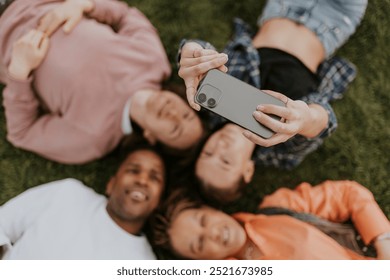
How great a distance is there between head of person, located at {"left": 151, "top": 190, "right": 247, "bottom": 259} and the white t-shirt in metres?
0.11

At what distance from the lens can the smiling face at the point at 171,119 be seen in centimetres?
105

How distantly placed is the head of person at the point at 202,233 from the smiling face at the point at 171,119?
194 millimetres

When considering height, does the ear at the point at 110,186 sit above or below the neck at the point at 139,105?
below

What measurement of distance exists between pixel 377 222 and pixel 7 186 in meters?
1.05

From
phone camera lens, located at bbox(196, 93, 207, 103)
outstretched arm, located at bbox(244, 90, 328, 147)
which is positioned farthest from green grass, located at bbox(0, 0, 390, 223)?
phone camera lens, located at bbox(196, 93, 207, 103)

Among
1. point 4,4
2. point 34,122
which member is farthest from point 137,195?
point 4,4

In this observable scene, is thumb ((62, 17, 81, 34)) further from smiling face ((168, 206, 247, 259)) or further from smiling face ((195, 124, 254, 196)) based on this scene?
smiling face ((168, 206, 247, 259))

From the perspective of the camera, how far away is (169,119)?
105 centimetres

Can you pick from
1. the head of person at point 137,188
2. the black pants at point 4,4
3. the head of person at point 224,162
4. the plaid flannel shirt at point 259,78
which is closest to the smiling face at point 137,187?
the head of person at point 137,188

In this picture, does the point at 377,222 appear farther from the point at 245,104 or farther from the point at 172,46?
the point at 172,46

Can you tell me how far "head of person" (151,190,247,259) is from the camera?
3.35ft

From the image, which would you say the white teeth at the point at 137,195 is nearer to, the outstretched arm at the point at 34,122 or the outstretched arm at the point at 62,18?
the outstretched arm at the point at 34,122

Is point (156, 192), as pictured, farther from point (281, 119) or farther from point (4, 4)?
point (4, 4)

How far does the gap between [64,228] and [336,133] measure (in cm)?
84
